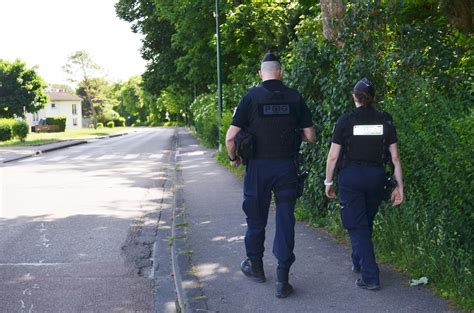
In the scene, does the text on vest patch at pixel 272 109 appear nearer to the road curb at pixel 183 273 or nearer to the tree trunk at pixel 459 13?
the road curb at pixel 183 273

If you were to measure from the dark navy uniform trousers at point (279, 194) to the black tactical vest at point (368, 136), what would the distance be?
1.81 feet

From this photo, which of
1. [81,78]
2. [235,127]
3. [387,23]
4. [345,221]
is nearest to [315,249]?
[345,221]

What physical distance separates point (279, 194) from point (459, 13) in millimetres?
8483

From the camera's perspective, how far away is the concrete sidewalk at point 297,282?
440cm

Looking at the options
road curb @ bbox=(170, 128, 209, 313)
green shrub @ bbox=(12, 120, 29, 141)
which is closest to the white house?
green shrub @ bbox=(12, 120, 29, 141)

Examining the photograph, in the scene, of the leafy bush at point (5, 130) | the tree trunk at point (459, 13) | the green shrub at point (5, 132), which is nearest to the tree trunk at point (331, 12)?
the tree trunk at point (459, 13)

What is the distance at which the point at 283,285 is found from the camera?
15.4 ft

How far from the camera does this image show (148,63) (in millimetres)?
38438

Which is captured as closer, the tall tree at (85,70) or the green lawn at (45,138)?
the green lawn at (45,138)

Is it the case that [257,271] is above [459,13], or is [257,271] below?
below

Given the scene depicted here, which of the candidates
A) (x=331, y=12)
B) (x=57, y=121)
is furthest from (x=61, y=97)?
(x=331, y=12)

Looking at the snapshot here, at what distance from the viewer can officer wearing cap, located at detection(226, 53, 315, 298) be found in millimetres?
4781

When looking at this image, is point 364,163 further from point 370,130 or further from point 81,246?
point 81,246

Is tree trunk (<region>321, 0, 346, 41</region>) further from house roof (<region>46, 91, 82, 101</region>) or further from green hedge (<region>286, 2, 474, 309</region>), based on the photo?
house roof (<region>46, 91, 82, 101</region>)
